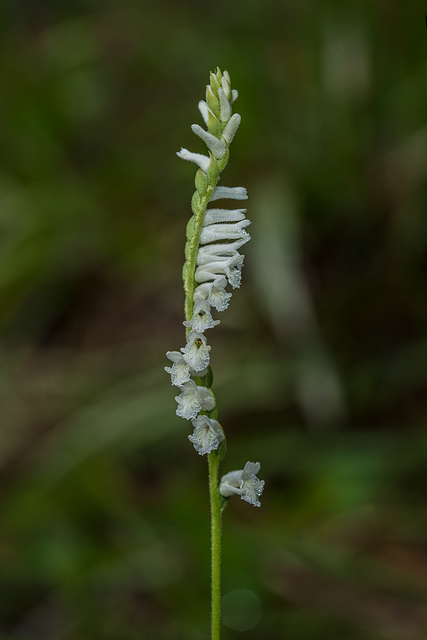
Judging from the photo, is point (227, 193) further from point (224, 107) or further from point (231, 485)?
point (231, 485)

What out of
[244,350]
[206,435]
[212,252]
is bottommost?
[206,435]

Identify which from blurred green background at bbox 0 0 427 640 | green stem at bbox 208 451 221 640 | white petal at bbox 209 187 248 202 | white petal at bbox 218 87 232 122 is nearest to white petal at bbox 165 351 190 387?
green stem at bbox 208 451 221 640

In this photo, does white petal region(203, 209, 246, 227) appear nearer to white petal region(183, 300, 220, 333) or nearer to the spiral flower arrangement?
the spiral flower arrangement

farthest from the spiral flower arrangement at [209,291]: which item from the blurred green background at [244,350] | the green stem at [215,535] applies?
the blurred green background at [244,350]

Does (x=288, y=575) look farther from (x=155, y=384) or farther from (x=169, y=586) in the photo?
(x=155, y=384)

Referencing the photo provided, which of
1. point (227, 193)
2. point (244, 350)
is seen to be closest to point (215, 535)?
point (227, 193)

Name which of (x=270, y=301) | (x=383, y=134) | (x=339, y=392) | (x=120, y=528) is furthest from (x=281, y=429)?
(x=383, y=134)
